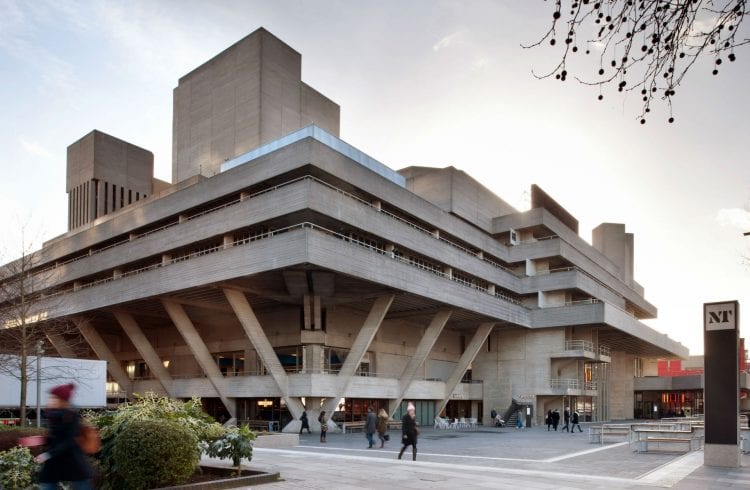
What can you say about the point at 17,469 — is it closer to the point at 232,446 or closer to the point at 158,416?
the point at 158,416

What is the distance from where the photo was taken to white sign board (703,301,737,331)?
57.3ft

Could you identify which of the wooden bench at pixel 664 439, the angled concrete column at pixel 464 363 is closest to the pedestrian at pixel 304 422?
the angled concrete column at pixel 464 363

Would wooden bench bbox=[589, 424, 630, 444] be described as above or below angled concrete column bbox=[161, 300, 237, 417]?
below

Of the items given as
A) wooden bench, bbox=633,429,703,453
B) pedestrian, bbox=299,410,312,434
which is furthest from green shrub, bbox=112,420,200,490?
pedestrian, bbox=299,410,312,434

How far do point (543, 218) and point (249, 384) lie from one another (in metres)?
30.4

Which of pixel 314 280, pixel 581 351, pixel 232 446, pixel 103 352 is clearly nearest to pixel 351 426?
pixel 314 280

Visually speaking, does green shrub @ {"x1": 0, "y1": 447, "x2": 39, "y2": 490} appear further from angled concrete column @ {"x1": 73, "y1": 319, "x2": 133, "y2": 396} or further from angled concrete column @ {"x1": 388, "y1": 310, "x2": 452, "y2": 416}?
angled concrete column @ {"x1": 73, "y1": 319, "x2": 133, "y2": 396}

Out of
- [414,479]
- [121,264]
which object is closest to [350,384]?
[121,264]

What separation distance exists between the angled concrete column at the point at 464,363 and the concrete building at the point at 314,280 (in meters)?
0.13

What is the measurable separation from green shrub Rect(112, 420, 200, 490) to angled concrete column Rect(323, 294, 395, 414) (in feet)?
85.8

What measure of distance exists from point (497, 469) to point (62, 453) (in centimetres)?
1252

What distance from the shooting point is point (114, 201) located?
7919cm

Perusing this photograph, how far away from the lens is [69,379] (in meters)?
29.0

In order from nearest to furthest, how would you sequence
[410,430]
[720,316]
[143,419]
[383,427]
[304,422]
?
[143,419] → [720,316] → [410,430] → [383,427] → [304,422]
